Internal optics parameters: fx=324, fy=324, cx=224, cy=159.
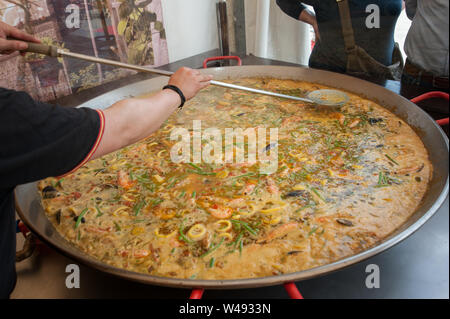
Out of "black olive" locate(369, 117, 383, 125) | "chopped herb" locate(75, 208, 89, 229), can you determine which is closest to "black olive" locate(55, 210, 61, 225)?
"chopped herb" locate(75, 208, 89, 229)

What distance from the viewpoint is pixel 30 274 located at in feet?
4.80

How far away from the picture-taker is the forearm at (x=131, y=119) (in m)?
1.28

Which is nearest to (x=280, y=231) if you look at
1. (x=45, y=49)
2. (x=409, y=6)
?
(x=45, y=49)

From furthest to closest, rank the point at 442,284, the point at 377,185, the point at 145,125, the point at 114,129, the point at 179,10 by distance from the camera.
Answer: the point at 179,10, the point at 377,185, the point at 145,125, the point at 114,129, the point at 442,284

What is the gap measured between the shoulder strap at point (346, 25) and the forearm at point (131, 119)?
5.93ft

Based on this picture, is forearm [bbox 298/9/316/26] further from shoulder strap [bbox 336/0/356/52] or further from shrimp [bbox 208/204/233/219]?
shrimp [bbox 208/204/233/219]

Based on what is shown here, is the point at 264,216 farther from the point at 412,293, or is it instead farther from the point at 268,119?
the point at 268,119

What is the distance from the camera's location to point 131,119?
1.37 meters

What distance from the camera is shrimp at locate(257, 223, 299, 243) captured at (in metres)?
1.46

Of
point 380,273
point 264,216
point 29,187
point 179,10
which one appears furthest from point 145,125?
point 179,10

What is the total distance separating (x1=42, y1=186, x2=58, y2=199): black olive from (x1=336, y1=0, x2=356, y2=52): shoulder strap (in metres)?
2.46

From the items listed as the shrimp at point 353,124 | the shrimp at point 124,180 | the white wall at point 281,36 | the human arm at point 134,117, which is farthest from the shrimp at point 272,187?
the white wall at point 281,36

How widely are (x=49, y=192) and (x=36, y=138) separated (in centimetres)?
90
